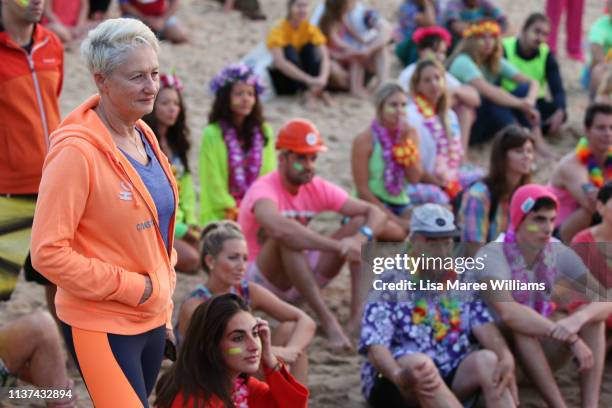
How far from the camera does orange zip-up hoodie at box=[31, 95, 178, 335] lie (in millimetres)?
2943

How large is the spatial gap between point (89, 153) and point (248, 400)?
1.38 meters

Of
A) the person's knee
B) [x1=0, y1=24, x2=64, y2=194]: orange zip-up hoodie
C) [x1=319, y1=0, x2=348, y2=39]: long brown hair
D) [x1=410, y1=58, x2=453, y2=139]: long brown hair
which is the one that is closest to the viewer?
[x1=0, y1=24, x2=64, y2=194]: orange zip-up hoodie

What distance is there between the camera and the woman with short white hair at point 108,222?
2951 millimetres

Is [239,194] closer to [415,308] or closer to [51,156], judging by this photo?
[415,308]

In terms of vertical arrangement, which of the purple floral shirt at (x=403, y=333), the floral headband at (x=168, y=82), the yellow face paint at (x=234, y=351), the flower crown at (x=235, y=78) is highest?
the flower crown at (x=235, y=78)

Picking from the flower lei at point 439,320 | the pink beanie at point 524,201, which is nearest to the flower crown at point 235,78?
the pink beanie at point 524,201

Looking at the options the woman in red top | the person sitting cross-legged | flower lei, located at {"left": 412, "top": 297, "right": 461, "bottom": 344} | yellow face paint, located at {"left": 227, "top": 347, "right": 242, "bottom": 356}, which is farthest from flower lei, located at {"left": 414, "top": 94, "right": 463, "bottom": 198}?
yellow face paint, located at {"left": 227, "top": 347, "right": 242, "bottom": 356}

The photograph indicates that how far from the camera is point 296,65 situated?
8.60 m

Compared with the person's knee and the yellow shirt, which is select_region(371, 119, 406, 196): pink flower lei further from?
the yellow shirt

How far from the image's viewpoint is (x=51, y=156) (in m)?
2.99

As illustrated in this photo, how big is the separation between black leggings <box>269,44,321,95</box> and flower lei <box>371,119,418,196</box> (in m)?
2.17

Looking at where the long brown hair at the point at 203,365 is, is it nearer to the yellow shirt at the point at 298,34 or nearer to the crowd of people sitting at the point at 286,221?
the crowd of people sitting at the point at 286,221

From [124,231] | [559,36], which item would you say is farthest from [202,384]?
[559,36]

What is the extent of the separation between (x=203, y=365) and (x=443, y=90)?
385 centimetres
